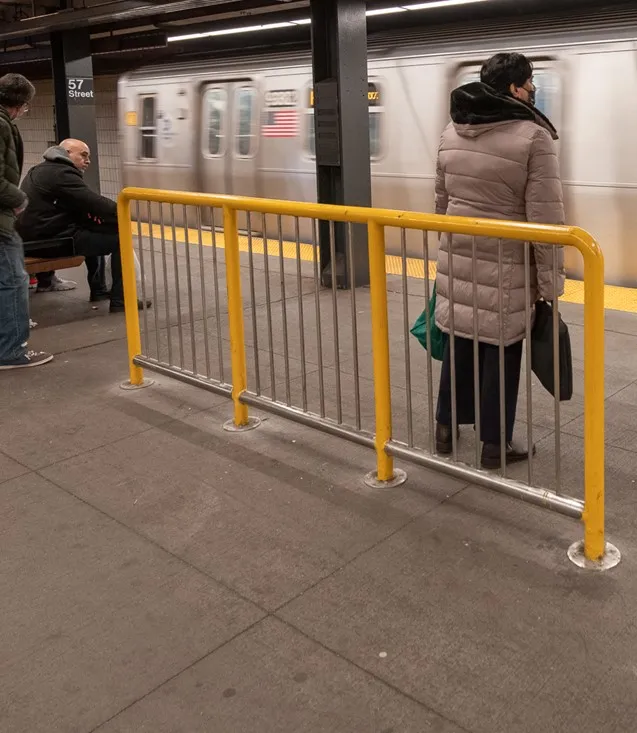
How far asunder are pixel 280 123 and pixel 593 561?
7.76 m

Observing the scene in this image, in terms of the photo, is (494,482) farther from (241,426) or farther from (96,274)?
(96,274)

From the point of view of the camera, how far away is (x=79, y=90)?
9.11 m

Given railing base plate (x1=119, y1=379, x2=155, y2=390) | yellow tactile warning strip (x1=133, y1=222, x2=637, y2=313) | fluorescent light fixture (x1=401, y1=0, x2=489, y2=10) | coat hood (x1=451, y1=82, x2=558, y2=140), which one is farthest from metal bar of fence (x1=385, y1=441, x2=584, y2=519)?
fluorescent light fixture (x1=401, y1=0, x2=489, y2=10)

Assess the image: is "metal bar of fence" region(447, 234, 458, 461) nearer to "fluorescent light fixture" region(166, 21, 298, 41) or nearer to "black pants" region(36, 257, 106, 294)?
"black pants" region(36, 257, 106, 294)

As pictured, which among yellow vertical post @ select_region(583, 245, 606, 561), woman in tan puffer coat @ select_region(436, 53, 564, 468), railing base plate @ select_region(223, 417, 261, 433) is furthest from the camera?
railing base plate @ select_region(223, 417, 261, 433)

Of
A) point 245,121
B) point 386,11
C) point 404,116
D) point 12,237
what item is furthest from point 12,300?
point 386,11

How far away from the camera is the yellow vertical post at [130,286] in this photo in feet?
16.0

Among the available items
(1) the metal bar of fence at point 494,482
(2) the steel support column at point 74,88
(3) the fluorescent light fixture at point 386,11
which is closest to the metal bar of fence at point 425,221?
(1) the metal bar of fence at point 494,482

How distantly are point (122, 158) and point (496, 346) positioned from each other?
10111 millimetres

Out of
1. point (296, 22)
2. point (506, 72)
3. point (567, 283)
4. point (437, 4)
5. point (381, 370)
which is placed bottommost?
point (567, 283)

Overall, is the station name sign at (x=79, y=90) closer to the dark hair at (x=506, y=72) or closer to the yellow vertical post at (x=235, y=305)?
the yellow vertical post at (x=235, y=305)

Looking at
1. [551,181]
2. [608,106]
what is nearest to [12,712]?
[551,181]

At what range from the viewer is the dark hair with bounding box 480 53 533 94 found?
3.42 meters

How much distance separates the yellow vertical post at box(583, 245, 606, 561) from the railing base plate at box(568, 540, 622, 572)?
0.02 m
